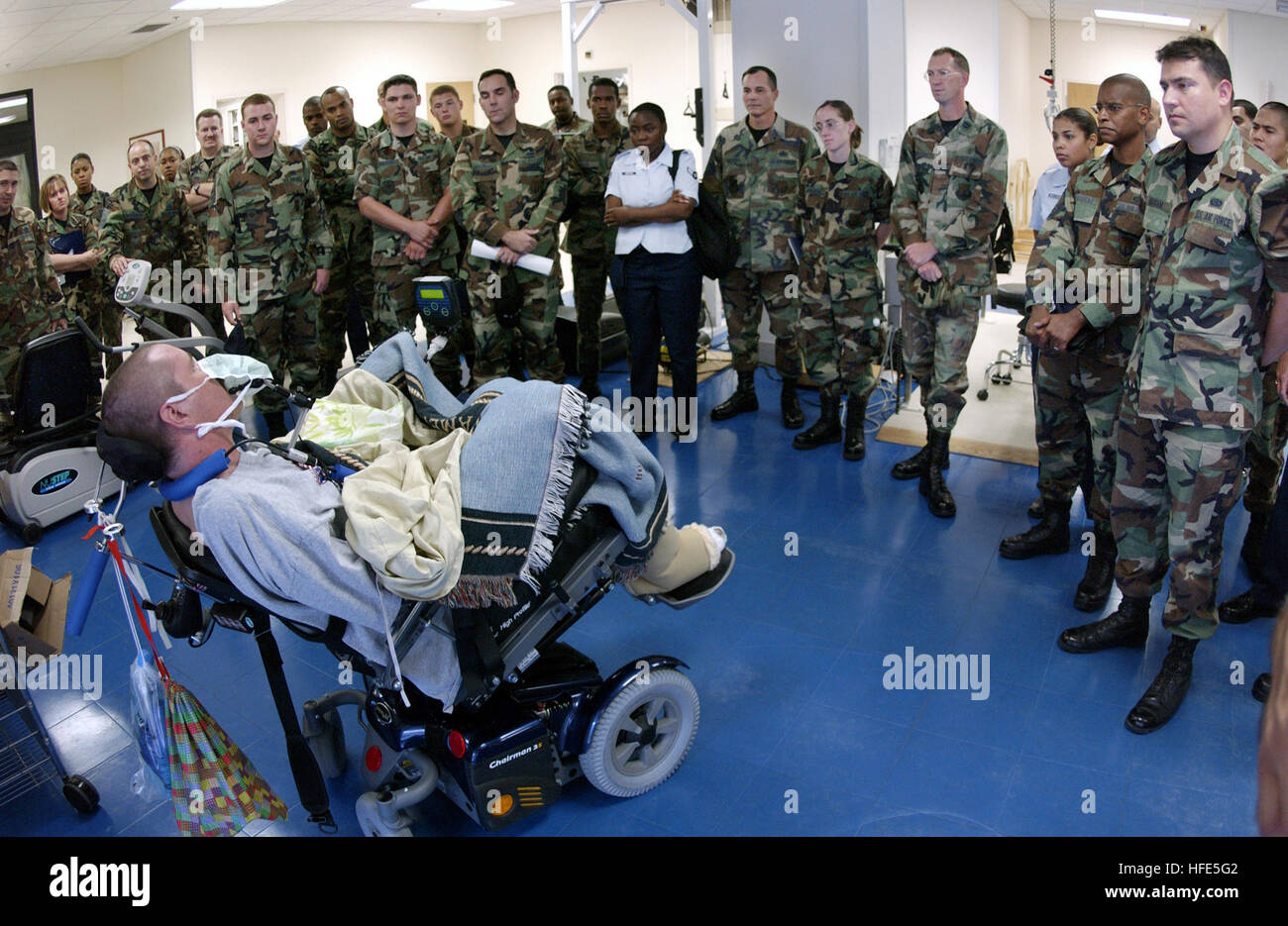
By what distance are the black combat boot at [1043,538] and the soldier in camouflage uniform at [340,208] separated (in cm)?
412

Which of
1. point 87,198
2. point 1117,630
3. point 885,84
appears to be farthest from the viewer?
point 87,198

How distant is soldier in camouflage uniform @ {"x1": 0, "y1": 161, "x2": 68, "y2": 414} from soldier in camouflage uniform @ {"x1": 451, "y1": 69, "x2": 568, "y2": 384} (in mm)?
2291

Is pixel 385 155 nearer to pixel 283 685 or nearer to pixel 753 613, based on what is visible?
pixel 753 613

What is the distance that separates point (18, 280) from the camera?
5.27m

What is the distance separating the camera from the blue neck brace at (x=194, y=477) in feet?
6.82

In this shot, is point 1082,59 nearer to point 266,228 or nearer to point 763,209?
point 763,209

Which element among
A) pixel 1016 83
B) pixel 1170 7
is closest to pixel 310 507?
pixel 1170 7

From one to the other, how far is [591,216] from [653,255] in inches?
44.2

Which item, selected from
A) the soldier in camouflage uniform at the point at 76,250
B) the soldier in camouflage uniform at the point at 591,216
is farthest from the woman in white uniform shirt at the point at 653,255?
the soldier in camouflage uniform at the point at 76,250

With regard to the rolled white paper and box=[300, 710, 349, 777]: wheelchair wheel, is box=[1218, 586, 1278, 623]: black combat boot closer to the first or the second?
box=[300, 710, 349, 777]: wheelchair wheel

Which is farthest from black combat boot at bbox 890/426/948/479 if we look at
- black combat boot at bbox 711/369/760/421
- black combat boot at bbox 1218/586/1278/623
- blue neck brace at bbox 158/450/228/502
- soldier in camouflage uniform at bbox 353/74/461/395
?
blue neck brace at bbox 158/450/228/502

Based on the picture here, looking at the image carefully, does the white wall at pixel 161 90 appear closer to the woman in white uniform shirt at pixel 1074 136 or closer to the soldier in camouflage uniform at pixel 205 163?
the soldier in camouflage uniform at pixel 205 163

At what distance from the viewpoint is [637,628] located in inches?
139
